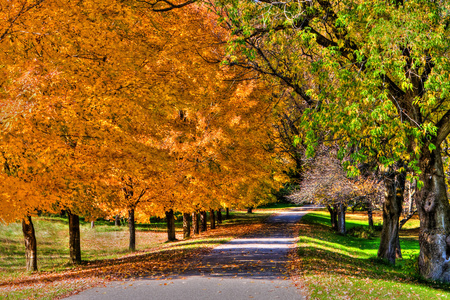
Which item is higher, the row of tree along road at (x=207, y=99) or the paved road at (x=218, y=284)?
the row of tree along road at (x=207, y=99)

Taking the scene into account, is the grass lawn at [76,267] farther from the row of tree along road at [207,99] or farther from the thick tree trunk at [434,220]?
the thick tree trunk at [434,220]

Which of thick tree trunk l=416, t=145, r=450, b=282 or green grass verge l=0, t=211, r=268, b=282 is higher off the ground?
thick tree trunk l=416, t=145, r=450, b=282

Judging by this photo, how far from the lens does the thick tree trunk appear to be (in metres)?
11.0

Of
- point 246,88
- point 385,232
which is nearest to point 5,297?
point 246,88

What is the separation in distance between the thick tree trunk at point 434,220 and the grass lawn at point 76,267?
24.6 ft

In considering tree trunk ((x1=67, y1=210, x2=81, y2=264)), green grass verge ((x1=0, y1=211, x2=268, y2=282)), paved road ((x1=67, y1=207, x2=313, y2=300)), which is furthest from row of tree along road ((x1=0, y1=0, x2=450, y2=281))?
green grass verge ((x1=0, y1=211, x2=268, y2=282))

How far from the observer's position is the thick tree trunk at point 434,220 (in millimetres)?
10977

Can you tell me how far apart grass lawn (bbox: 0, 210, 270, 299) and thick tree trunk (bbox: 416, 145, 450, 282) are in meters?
7.49

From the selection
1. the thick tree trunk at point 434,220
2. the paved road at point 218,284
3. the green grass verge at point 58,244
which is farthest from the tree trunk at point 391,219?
the green grass verge at point 58,244

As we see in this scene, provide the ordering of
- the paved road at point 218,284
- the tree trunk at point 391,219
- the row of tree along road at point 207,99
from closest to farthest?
the row of tree along road at point 207,99 < the paved road at point 218,284 < the tree trunk at point 391,219

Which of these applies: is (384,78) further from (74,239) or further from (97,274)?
(74,239)

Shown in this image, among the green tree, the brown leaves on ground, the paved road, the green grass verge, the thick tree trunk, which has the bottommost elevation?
the green grass verge

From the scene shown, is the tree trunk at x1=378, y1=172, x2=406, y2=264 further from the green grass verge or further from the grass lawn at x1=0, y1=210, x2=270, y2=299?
the green grass verge

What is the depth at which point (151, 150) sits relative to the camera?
553 inches
